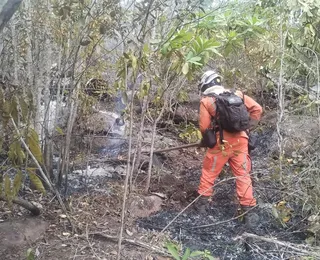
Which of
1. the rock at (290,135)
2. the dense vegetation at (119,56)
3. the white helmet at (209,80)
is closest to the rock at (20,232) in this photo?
the dense vegetation at (119,56)

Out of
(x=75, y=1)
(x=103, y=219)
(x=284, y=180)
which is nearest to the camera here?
(x=75, y=1)

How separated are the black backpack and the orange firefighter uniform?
10cm

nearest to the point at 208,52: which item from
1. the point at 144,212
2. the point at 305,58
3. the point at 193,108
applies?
the point at 305,58

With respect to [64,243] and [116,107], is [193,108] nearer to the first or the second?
[116,107]

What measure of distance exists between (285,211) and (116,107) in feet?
14.1

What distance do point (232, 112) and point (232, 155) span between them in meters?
0.52

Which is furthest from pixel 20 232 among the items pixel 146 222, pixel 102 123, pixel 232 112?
pixel 102 123

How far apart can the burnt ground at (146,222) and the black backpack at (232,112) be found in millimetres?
536

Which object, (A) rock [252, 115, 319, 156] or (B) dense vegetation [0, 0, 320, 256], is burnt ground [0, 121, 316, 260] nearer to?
(B) dense vegetation [0, 0, 320, 256]

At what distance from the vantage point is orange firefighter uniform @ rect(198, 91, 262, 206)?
4.50 m

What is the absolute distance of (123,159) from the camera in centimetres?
591

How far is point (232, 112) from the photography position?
441 cm

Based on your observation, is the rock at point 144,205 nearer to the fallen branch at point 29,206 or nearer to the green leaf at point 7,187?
the fallen branch at point 29,206

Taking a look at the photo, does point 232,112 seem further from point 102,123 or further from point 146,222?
point 102,123
